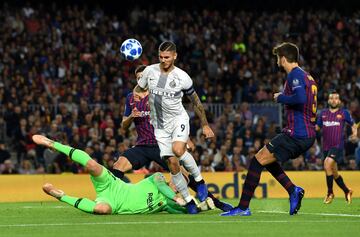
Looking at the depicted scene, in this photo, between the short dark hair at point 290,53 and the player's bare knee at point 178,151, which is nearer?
the short dark hair at point 290,53

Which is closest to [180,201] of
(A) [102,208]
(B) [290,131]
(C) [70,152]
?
(A) [102,208]

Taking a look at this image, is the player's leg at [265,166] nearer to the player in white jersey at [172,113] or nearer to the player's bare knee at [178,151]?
the player in white jersey at [172,113]

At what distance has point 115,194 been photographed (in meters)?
13.5

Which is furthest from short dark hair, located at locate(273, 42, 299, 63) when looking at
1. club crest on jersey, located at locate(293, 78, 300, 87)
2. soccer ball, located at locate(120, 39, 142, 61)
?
soccer ball, located at locate(120, 39, 142, 61)

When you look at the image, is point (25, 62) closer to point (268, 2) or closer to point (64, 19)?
point (64, 19)

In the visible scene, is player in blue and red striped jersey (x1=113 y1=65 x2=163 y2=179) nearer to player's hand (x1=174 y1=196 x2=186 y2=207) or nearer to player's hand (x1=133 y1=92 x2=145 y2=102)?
player's hand (x1=133 y1=92 x2=145 y2=102)

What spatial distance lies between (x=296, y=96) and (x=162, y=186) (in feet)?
7.54

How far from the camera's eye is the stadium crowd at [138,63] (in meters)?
25.6

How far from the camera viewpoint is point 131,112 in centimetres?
1580

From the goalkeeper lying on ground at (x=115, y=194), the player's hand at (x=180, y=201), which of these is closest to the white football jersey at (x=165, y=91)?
the goalkeeper lying on ground at (x=115, y=194)

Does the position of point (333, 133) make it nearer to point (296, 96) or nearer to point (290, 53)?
point (290, 53)

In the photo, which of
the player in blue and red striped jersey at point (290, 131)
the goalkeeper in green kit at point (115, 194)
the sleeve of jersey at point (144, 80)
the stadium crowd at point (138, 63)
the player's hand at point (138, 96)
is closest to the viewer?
the player in blue and red striped jersey at point (290, 131)

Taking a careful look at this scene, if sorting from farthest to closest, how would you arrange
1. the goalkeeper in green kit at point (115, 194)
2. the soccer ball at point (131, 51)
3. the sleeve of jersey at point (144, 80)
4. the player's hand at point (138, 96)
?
the soccer ball at point (131, 51) → the player's hand at point (138, 96) → the sleeve of jersey at point (144, 80) → the goalkeeper in green kit at point (115, 194)

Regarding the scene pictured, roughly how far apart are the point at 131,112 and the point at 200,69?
15.4 metres
